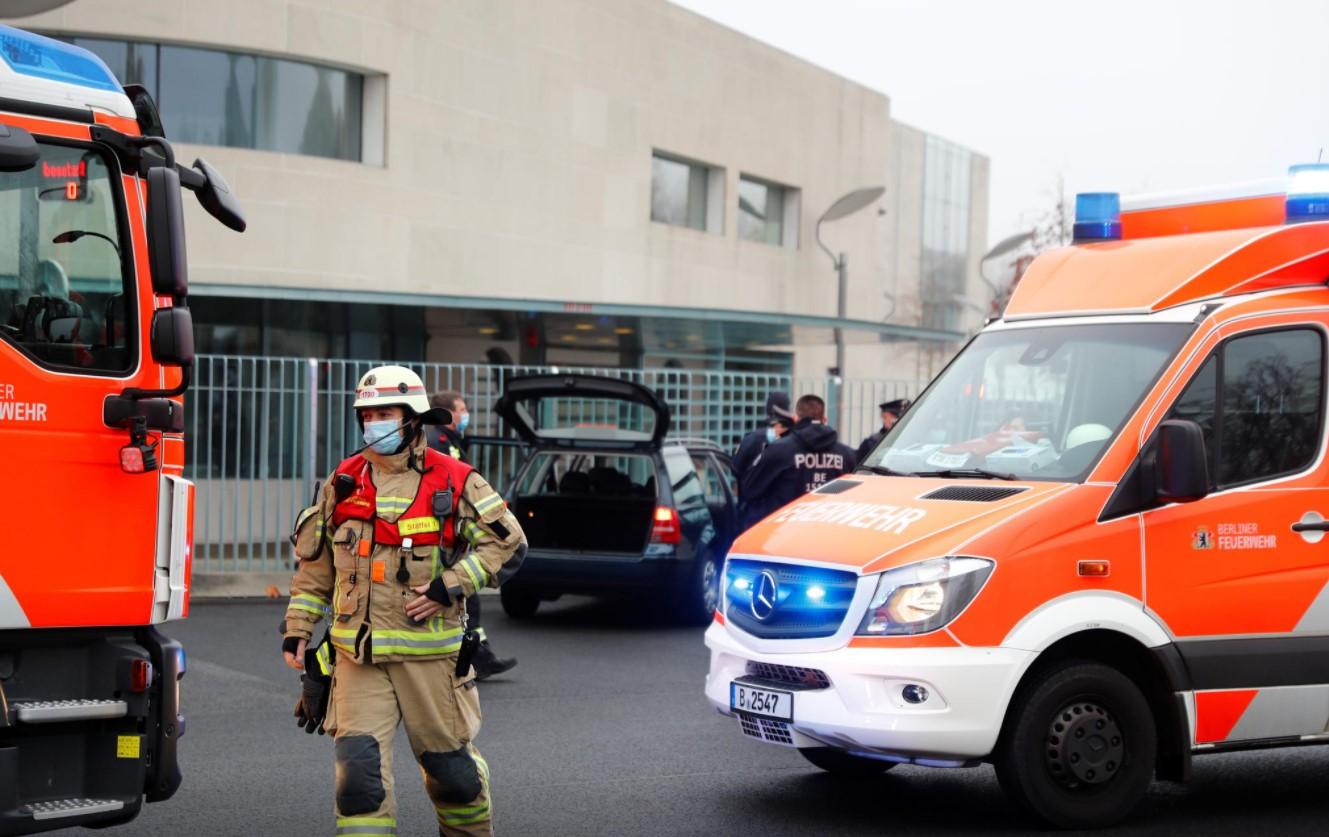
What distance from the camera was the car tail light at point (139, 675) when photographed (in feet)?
17.8

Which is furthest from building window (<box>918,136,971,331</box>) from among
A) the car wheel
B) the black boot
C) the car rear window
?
the black boot

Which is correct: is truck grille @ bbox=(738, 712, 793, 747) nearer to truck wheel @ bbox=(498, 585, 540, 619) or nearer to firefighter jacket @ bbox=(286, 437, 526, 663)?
firefighter jacket @ bbox=(286, 437, 526, 663)

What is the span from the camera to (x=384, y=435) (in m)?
5.69

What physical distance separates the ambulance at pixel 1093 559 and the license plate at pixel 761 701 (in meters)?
0.01

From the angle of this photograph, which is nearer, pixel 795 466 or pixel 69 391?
pixel 69 391

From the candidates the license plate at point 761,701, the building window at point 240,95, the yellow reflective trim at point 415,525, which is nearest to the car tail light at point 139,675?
the yellow reflective trim at point 415,525

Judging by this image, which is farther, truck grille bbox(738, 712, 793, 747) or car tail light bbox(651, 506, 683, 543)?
car tail light bbox(651, 506, 683, 543)

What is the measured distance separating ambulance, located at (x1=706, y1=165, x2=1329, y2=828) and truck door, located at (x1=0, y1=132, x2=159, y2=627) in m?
2.76

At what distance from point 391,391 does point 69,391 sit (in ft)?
3.67

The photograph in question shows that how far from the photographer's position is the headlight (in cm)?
628

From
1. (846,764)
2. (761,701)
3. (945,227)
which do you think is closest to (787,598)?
(761,701)

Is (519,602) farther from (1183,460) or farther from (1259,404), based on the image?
(1183,460)

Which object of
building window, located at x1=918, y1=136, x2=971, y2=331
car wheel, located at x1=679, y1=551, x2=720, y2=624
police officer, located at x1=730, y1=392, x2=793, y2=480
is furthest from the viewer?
building window, located at x1=918, y1=136, x2=971, y2=331

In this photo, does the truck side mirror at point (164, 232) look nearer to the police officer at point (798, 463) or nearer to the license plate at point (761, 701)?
the license plate at point (761, 701)
